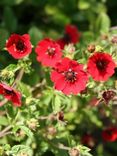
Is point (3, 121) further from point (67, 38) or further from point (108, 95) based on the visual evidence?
point (67, 38)

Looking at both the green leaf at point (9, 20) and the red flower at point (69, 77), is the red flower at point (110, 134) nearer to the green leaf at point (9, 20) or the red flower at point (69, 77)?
the red flower at point (69, 77)

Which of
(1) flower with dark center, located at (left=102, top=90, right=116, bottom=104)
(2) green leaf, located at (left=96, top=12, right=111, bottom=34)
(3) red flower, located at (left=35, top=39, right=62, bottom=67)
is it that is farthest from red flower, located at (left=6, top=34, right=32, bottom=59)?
(2) green leaf, located at (left=96, top=12, right=111, bottom=34)

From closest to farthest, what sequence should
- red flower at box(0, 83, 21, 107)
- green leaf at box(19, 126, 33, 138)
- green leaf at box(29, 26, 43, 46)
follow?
1. red flower at box(0, 83, 21, 107)
2. green leaf at box(19, 126, 33, 138)
3. green leaf at box(29, 26, 43, 46)

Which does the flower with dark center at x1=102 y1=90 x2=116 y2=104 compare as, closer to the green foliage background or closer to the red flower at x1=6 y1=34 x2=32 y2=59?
the green foliage background

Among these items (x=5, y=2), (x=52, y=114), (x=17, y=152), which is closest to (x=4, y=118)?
(x=52, y=114)

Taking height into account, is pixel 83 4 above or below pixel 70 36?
above

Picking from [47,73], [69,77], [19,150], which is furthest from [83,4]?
[19,150]
